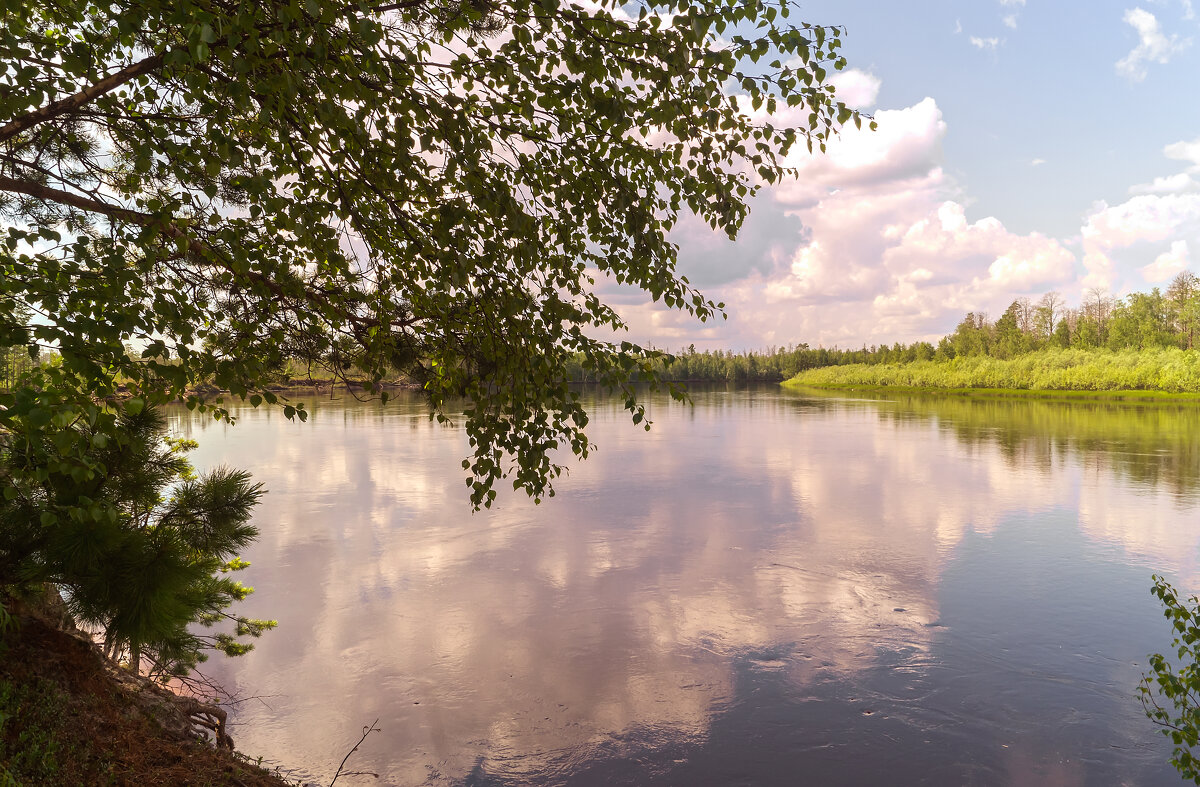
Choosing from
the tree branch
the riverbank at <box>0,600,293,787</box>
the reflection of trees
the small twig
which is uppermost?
the tree branch

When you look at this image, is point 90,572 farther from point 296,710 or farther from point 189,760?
point 296,710

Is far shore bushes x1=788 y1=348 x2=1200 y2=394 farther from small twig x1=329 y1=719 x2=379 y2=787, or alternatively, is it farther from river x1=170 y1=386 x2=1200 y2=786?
small twig x1=329 y1=719 x2=379 y2=787

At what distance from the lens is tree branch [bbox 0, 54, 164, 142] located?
4.40m

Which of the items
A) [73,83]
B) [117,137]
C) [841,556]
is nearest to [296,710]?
[117,137]

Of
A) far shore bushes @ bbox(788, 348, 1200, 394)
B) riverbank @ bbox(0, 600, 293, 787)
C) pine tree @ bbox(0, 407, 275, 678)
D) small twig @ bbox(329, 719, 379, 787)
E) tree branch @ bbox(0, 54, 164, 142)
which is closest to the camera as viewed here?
riverbank @ bbox(0, 600, 293, 787)

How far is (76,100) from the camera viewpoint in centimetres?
450

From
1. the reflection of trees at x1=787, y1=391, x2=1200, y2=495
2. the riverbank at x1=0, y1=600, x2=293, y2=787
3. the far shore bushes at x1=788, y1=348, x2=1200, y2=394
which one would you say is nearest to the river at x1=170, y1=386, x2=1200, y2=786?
the riverbank at x1=0, y1=600, x2=293, y2=787

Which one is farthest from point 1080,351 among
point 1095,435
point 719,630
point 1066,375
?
point 719,630

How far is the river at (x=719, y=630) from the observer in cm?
766

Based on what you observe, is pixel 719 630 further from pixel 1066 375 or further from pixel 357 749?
pixel 1066 375

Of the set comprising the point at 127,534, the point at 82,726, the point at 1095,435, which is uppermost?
the point at 127,534

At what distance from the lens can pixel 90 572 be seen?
4.45 meters

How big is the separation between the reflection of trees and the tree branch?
2623 centimetres

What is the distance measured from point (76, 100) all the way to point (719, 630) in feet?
32.1
